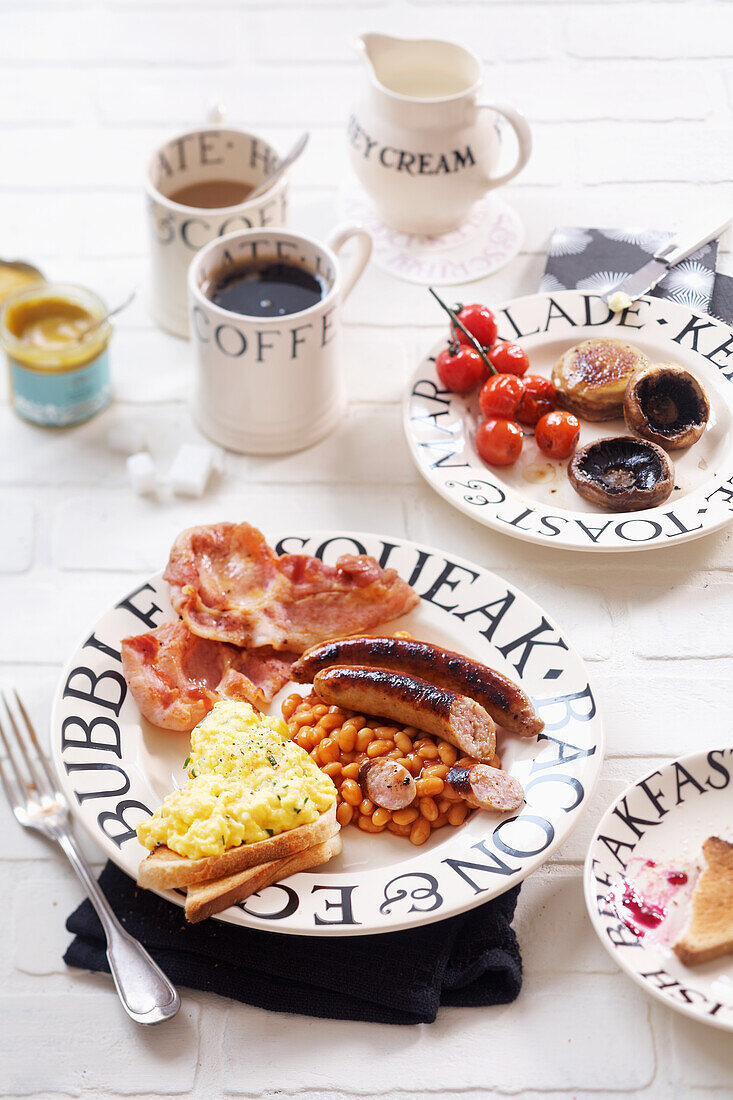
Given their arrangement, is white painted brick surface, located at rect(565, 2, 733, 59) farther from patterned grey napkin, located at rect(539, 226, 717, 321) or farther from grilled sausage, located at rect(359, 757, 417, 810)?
grilled sausage, located at rect(359, 757, 417, 810)

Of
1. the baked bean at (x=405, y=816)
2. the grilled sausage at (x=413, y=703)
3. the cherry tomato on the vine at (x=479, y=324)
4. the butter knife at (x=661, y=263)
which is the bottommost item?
the baked bean at (x=405, y=816)

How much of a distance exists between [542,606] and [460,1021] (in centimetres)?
74

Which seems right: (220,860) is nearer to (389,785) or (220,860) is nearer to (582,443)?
(389,785)

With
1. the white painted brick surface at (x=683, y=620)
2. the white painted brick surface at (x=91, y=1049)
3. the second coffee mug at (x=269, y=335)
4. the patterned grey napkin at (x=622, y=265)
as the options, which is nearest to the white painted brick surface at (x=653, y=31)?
the patterned grey napkin at (x=622, y=265)

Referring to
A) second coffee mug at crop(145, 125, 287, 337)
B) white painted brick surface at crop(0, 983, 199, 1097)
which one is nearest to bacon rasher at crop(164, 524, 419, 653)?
white painted brick surface at crop(0, 983, 199, 1097)

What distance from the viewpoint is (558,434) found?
6.88 ft

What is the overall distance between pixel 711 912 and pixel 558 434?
959 millimetres

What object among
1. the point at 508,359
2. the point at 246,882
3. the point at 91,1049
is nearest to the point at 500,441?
the point at 508,359

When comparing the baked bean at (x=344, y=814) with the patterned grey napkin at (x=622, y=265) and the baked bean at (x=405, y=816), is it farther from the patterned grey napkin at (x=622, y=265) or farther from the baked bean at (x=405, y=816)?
the patterned grey napkin at (x=622, y=265)

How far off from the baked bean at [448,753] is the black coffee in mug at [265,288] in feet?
3.07

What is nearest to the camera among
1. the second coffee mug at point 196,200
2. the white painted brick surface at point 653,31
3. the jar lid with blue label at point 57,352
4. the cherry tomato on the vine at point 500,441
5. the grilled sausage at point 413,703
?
the grilled sausage at point 413,703

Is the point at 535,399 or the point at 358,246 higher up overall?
the point at 358,246

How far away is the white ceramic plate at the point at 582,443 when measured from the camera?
1961 mm

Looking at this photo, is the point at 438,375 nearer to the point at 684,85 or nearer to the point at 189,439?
the point at 189,439
